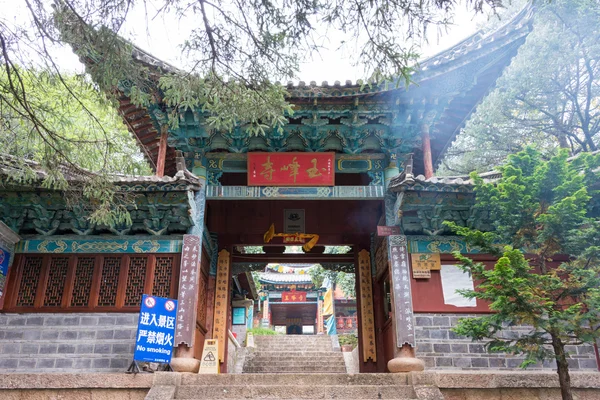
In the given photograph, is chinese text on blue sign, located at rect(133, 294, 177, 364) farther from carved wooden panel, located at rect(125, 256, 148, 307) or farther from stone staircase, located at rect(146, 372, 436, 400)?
carved wooden panel, located at rect(125, 256, 148, 307)

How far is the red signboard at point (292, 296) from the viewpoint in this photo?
24.1 meters

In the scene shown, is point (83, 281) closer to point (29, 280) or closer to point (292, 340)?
point (29, 280)

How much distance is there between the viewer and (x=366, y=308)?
29.0 feet

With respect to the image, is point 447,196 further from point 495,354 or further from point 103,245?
point 103,245

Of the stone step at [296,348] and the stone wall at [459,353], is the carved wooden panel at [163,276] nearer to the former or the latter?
the stone wall at [459,353]

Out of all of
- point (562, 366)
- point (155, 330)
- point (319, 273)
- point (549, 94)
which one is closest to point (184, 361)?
point (155, 330)

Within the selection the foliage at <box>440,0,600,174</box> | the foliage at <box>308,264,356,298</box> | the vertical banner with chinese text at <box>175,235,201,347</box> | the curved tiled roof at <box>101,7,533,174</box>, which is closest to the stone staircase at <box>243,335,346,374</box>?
the vertical banner with chinese text at <box>175,235,201,347</box>

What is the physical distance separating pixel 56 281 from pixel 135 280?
1.11 metres

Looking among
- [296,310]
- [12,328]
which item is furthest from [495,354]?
[296,310]

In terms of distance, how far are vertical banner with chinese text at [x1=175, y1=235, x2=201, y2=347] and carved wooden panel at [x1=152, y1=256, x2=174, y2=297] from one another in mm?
346

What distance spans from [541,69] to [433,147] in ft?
23.1

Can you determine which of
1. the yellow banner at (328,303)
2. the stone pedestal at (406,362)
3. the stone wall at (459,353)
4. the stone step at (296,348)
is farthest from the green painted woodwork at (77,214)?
the yellow banner at (328,303)

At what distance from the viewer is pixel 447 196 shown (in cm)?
681

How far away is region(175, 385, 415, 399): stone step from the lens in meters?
5.10
